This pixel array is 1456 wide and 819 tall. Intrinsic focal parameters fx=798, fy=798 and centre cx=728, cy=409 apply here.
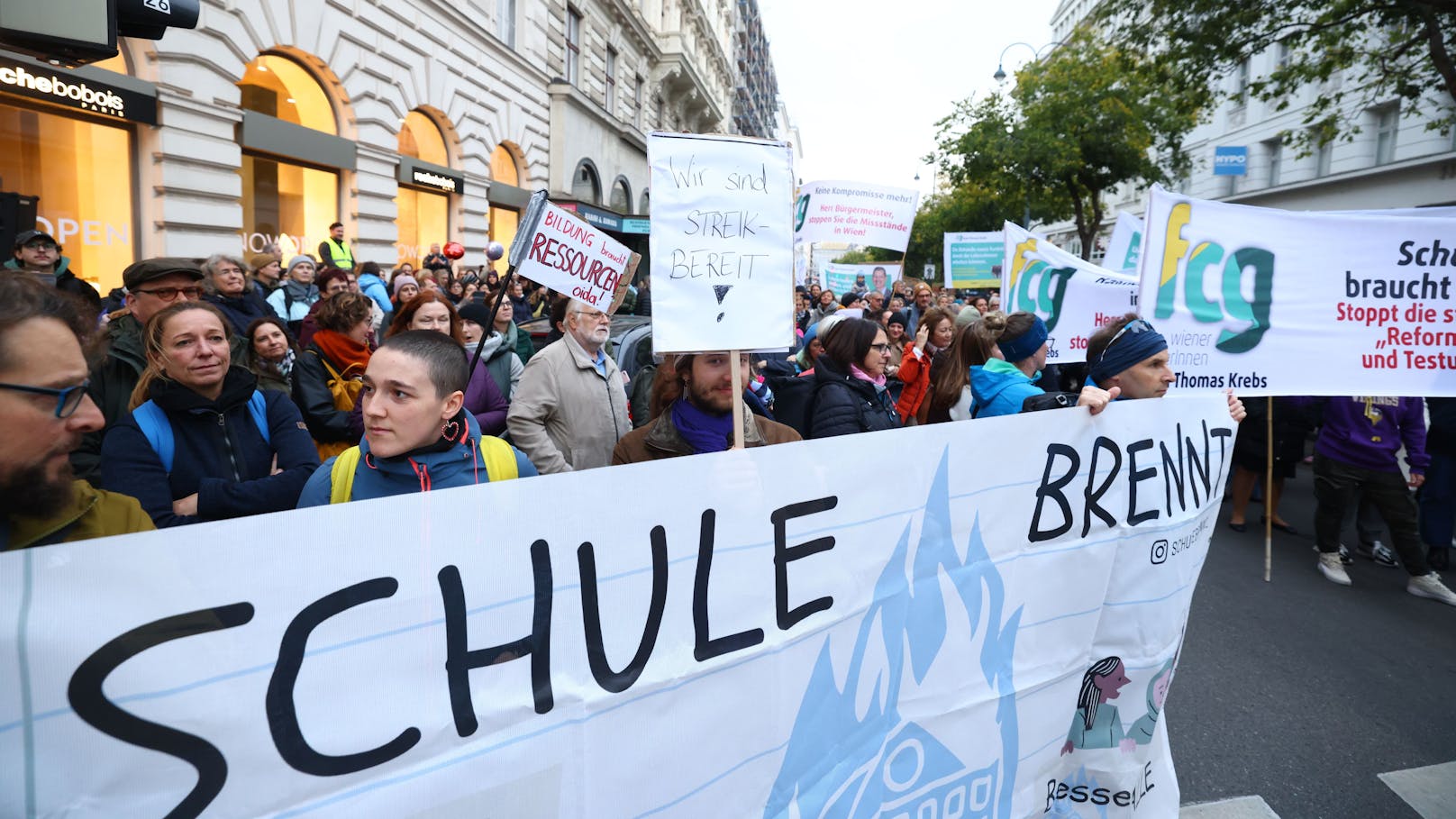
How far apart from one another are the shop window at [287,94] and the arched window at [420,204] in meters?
1.81

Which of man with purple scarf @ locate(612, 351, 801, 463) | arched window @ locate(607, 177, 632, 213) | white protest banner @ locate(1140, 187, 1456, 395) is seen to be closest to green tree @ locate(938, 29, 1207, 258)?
arched window @ locate(607, 177, 632, 213)

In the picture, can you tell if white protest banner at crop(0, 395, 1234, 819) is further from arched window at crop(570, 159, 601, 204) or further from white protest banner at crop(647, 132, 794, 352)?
arched window at crop(570, 159, 601, 204)

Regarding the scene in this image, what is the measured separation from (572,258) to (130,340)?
178 cm

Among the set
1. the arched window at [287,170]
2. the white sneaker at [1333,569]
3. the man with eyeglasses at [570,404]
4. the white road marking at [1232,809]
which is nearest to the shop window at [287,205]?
the arched window at [287,170]

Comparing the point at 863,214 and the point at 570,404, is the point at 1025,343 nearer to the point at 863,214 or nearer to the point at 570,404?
the point at 570,404

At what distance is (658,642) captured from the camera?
1.56m

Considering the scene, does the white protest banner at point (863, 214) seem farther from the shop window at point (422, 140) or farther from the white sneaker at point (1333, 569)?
the shop window at point (422, 140)

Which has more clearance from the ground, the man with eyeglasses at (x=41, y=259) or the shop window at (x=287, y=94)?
the shop window at (x=287, y=94)

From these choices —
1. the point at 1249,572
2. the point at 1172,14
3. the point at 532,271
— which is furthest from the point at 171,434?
the point at 1172,14

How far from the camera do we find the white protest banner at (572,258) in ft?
12.3

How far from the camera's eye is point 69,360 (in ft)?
4.22

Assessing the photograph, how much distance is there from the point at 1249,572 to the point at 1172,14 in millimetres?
9349

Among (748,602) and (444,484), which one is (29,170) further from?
(748,602)

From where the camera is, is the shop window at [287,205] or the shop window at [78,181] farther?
the shop window at [287,205]
